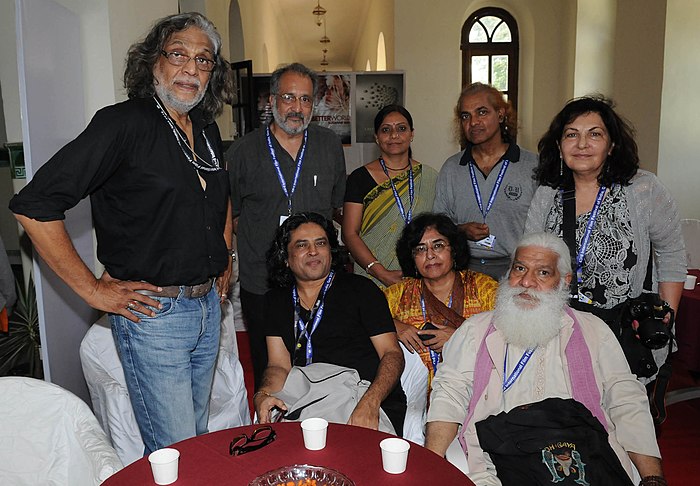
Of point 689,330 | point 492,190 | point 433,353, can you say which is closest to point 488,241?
point 492,190

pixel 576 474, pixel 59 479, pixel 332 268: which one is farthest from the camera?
pixel 332 268

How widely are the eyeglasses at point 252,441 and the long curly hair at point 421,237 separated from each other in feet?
4.49

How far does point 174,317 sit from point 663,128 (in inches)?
215

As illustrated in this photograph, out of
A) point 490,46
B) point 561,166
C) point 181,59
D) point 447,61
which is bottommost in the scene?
point 561,166

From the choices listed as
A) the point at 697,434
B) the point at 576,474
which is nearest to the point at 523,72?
the point at 697,434

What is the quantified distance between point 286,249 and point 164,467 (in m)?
1.35

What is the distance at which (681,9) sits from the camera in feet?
18.4

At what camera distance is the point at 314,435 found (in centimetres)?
147

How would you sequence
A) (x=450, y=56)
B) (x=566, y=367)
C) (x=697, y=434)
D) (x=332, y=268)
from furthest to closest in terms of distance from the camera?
(x=450, y=56)
(x=697, y=434)
(x=332, y=268)
(x=566, y=367)

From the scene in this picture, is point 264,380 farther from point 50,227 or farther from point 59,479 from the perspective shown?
point 50,227

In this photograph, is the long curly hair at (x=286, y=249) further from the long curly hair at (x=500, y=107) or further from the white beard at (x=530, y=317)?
the long curly hair at (x=500, y=107)

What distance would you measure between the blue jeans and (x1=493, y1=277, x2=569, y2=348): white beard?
103cm

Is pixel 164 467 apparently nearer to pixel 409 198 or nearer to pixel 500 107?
pixel 409 198

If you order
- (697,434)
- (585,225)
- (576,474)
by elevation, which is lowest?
(697,434)
